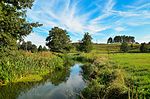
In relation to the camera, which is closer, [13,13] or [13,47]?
[13,13]

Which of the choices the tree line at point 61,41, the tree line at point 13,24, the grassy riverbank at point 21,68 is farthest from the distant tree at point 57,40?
the tree line at point 13,24

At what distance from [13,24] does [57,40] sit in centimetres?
9385

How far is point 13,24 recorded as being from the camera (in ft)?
104

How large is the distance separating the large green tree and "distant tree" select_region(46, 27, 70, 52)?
296 ft

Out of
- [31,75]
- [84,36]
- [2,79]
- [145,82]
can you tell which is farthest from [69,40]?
[145,82]

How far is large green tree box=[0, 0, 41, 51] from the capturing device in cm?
3139

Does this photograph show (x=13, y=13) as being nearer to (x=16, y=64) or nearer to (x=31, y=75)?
(x=16, y=64)

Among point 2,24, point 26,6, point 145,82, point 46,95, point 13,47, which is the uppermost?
point 26,6

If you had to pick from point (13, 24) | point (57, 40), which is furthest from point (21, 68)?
point (57, 40)

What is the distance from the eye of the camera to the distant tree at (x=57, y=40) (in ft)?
410

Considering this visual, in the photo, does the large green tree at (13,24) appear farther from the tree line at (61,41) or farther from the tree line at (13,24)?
the tree line at (61,41)

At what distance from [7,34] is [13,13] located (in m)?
2.59

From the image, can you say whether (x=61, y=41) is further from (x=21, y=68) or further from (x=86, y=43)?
(x=21, y=68)

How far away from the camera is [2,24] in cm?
3139
